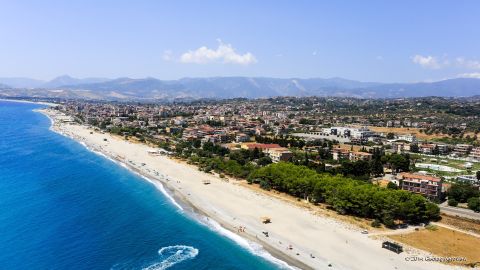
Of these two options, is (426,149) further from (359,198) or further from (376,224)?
(376,224)

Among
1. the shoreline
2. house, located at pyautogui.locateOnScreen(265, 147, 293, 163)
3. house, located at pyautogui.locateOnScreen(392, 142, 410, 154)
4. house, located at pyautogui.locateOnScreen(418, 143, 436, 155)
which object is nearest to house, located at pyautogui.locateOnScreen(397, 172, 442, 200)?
house, located at pyautogui.locateOnScreen(265, 147, 293, 163)

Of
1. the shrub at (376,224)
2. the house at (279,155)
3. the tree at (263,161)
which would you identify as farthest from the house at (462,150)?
the shrub at (376,224)

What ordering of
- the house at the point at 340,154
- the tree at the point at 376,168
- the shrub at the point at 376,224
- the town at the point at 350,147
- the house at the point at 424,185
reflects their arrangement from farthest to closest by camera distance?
the house at the point at 340,154 < the tree at the point at 376,168 < the town at the point at 350,147 < the house at the point at 424,185 < the shrub at the point at 376,224

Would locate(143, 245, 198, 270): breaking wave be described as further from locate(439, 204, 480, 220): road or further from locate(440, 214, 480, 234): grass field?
locate(439, 204, 480, 220): road

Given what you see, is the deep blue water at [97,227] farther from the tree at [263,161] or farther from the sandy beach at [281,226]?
the tree at [263,161]

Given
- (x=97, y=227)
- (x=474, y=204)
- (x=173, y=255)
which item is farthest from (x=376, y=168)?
(x=97, y=227)
